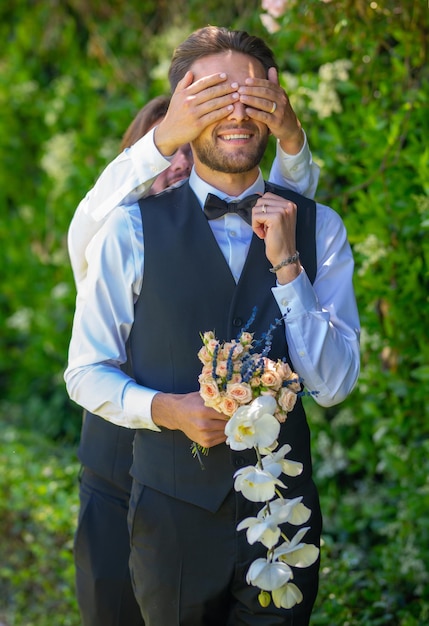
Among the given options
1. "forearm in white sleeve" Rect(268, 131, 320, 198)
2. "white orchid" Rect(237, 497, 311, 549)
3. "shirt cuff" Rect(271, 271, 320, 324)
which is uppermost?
"forearm in white sleeve" Rect(268, 131, 320, 198)

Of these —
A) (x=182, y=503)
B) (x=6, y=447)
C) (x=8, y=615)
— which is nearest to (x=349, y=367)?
(x=182, y=503)

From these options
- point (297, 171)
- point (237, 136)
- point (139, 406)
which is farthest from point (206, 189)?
point (139, 406)

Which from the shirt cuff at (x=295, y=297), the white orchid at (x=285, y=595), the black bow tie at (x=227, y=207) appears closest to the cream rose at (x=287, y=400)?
the shirt cuff at (x=295, y=297)

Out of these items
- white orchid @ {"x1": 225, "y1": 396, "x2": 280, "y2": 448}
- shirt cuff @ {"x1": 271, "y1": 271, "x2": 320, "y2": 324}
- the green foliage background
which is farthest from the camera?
the green foliage background

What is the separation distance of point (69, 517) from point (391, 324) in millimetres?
1576

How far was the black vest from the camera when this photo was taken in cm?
227

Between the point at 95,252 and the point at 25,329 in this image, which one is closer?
the point at 95,252

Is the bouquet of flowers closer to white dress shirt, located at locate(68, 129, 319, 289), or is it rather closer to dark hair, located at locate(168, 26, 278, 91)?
white dress shirt, located at locate(68, 129, 319, 289)

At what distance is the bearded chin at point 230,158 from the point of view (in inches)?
91.8

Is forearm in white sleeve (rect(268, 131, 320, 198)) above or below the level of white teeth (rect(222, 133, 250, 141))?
below

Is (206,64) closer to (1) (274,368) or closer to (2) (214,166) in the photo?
(2) (214,166)

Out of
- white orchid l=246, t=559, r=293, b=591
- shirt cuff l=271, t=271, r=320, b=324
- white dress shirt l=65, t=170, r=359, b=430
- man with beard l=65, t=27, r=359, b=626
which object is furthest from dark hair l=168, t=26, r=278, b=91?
white orchid l=246, t=559, r=293, b=591

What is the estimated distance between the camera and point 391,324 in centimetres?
370

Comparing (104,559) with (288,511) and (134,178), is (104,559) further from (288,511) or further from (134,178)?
(134,178)
